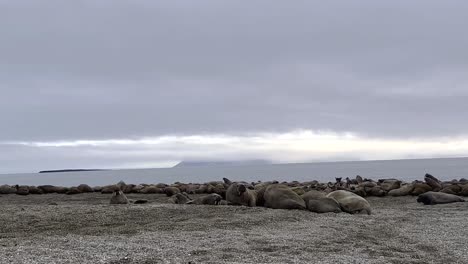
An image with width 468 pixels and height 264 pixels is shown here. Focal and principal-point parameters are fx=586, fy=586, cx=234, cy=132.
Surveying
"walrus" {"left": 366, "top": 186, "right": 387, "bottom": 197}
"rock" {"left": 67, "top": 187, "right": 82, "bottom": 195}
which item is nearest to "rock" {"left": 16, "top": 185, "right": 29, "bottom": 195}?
"rock" {"left": 67, "top": 187, "right": 82, "bottom": 195}

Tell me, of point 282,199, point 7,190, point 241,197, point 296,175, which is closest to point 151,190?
point 7,190

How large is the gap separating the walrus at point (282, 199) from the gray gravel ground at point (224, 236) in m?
0.72

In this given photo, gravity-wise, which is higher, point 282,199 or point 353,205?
point 282,199

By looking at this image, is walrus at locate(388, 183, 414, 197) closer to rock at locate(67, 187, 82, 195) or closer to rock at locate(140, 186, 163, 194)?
rock at locate(140, 186, 163, 194)

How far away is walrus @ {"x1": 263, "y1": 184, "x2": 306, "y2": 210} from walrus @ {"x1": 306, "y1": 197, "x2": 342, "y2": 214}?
0.31 m

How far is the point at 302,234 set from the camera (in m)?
9.13

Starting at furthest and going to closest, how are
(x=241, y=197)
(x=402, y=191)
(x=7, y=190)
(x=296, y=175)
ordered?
(x=296, y=175), (x=7, y=190), (x=402, y=191), (x=241, y=197)

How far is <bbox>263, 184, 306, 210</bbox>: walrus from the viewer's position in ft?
43.4

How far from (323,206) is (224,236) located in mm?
4712

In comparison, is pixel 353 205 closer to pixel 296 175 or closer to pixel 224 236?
pixel 224 236

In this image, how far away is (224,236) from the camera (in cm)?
859

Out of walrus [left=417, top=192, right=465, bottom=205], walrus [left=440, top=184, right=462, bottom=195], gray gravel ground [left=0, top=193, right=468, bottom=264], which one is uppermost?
walrus [left=440, top=184, right=462, bottom=195]

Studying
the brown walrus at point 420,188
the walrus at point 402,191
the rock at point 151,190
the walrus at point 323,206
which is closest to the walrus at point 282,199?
the walrus at point 323,206

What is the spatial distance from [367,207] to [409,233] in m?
3.16
